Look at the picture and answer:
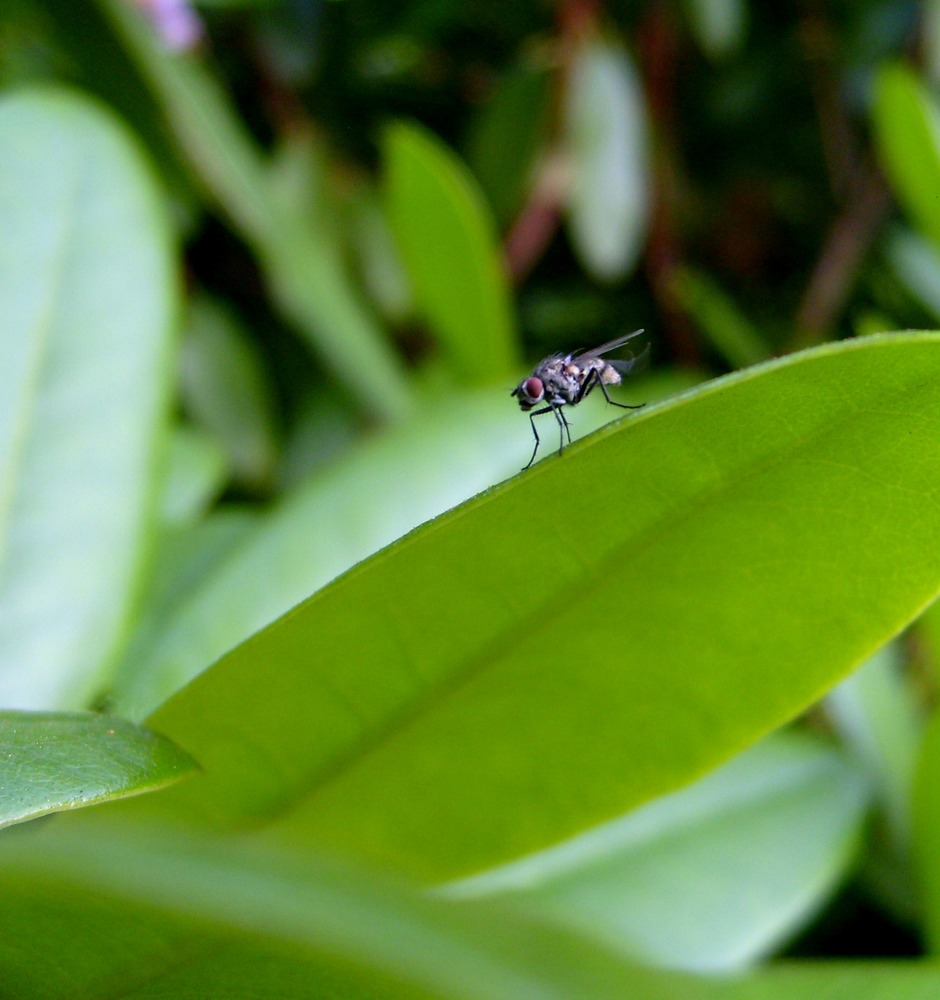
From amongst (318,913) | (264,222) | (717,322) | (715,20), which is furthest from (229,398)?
(318,913)

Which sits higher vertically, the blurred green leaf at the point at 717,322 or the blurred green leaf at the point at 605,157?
the blurred green leaf at the point at 605,157

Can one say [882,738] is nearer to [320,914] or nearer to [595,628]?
[595,628]

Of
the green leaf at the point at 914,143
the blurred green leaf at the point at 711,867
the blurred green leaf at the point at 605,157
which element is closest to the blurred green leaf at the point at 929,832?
the blurred green leaf at the point at 711,867

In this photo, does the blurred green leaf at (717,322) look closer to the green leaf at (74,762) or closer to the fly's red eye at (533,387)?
the fly's red eye at (533,387)

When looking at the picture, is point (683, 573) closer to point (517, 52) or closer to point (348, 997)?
point (348, 997)

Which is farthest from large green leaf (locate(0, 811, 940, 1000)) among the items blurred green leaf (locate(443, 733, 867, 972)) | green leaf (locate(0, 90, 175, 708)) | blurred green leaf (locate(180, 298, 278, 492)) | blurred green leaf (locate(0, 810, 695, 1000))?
blurred green leaf (locate(180, 298, 278, 492))

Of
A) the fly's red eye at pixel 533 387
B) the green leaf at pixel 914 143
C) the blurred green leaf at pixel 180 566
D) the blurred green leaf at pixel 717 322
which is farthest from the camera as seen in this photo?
the blurred green leaf at pixel 717 322
